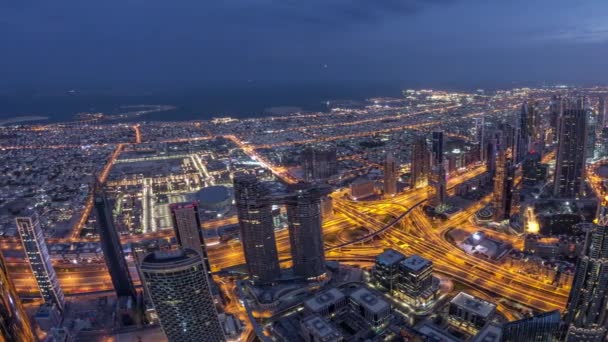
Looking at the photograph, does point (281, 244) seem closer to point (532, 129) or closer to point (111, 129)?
point (532, 129)

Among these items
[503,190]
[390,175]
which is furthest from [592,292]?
[390,175]

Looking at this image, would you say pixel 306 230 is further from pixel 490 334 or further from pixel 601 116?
pixel 601 116

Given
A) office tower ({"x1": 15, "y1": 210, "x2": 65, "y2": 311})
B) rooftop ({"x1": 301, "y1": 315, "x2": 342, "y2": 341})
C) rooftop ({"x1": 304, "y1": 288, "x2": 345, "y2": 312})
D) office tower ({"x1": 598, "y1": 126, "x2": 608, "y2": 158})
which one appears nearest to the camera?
rooftop ({"x1": 301, "y1": 315, "x2": 342, "y2": 341})

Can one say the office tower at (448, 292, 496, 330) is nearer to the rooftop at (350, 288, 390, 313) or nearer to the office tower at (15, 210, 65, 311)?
the rooftop at (350, 288, 390, 313)

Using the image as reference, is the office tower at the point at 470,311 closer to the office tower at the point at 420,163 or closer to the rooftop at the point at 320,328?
the rooftop at the point at 320,328

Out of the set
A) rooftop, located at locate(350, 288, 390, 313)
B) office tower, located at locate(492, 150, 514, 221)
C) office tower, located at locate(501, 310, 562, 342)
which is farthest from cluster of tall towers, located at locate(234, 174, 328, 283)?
office tower, located at locate(492, 150, 514, 221)

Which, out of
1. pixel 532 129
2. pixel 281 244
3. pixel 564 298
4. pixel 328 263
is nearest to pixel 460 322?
pixel 564 298
